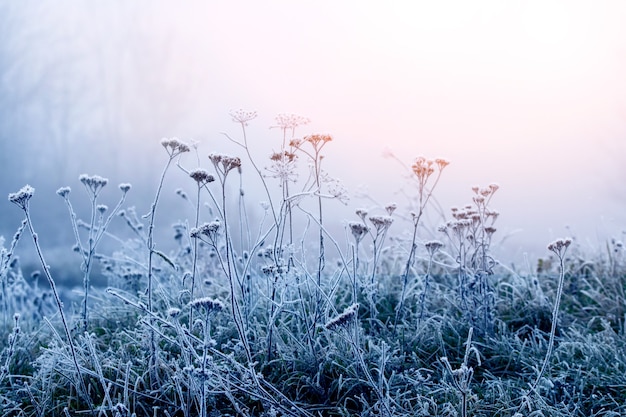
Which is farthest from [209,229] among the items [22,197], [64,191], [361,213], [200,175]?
[64,191]

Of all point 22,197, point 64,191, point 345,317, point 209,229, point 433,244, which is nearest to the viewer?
point 345,317

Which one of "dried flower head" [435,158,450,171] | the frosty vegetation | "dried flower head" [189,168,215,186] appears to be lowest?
the frosty vegetation

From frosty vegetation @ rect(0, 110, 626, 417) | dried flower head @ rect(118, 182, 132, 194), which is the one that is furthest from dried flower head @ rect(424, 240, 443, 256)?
dried flower head @ rect(118, 182, 132, 194)

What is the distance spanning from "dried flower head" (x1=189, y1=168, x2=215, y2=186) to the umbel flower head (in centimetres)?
66

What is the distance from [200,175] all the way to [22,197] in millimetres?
737

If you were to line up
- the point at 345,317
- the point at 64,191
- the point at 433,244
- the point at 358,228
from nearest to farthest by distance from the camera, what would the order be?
the point at 345,317
the point at 358,228
the point at 64,191
the point at 433,244

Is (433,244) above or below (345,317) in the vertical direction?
above

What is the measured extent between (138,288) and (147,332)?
2.15m

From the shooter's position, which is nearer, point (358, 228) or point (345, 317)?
point (345, 317)

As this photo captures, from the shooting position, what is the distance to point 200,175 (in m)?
2.72

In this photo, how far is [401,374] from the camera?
3.25m

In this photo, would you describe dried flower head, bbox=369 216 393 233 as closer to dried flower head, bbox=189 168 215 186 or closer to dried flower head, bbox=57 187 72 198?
dried flower head, bbox=189 168 215 186

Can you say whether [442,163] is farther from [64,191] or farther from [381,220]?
[64,191]

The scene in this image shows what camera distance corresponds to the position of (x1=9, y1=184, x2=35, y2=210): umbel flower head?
104 inches
